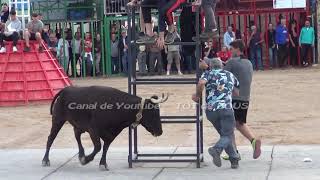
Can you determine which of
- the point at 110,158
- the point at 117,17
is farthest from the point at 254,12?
the point at 110,158

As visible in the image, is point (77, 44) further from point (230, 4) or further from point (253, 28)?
point (253, 28)

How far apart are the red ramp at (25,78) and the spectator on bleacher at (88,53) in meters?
9.11

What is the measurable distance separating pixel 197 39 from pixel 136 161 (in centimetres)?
195

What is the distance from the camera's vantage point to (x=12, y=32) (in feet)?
69.2

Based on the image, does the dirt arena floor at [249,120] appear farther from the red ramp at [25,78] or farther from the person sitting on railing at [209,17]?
the person sitting on railing at [209,17]

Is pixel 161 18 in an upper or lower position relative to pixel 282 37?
upper

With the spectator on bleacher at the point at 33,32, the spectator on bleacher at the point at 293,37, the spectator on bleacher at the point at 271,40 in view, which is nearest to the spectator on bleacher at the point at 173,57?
the spectator on bleacher at the point at 271,40

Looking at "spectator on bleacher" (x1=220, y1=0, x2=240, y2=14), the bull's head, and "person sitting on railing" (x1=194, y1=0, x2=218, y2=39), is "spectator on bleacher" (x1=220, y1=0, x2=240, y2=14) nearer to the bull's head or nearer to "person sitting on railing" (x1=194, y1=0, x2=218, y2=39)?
"person sitting on railing" (x1=194, y1=0, x2=218, y2=39)

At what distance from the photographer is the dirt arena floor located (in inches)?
540

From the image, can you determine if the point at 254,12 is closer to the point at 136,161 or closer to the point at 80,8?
the point at 80,8

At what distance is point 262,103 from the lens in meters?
19.8

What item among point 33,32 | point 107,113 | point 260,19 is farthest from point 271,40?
point 107,113

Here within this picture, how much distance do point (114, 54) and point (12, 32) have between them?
1005cm

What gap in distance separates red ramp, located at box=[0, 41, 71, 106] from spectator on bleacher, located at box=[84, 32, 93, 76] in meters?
9.11
